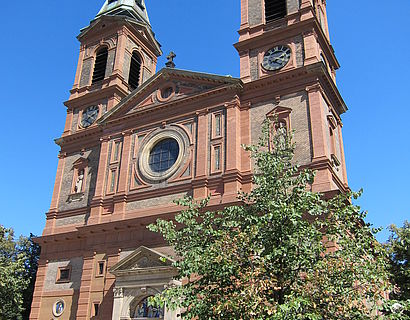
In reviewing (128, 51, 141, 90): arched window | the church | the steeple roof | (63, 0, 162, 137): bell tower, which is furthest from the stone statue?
the steeple roof

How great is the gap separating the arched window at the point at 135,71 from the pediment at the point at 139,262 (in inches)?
596

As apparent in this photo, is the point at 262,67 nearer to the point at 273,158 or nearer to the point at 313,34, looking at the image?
the point at 313,34

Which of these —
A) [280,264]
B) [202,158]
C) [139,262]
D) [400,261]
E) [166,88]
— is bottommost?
[280,264]

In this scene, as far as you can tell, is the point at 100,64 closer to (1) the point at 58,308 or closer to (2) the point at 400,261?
(1) the point at 58,308

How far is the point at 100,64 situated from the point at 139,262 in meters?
17.2

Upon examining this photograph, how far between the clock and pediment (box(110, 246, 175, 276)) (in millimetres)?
12092

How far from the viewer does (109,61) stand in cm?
3247

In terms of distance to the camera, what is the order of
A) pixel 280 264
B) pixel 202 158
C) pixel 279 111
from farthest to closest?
pixel 202 158
pixel 279 111
pixel 280 264

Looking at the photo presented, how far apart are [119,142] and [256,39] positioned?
1064 centimetres

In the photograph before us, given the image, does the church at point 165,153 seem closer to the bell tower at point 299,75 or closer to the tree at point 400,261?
the bell tower at point 299,75

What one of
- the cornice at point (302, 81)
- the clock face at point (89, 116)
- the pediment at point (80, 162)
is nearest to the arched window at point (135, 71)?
the clock face at point (89, 116)

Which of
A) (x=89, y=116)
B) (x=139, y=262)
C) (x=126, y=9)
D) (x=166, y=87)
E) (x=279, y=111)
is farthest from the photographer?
(x=126, y=9)

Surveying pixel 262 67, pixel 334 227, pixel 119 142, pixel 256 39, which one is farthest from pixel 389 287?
pixel 119 142

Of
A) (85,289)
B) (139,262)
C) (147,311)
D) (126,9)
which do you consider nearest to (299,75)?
(139,262)
